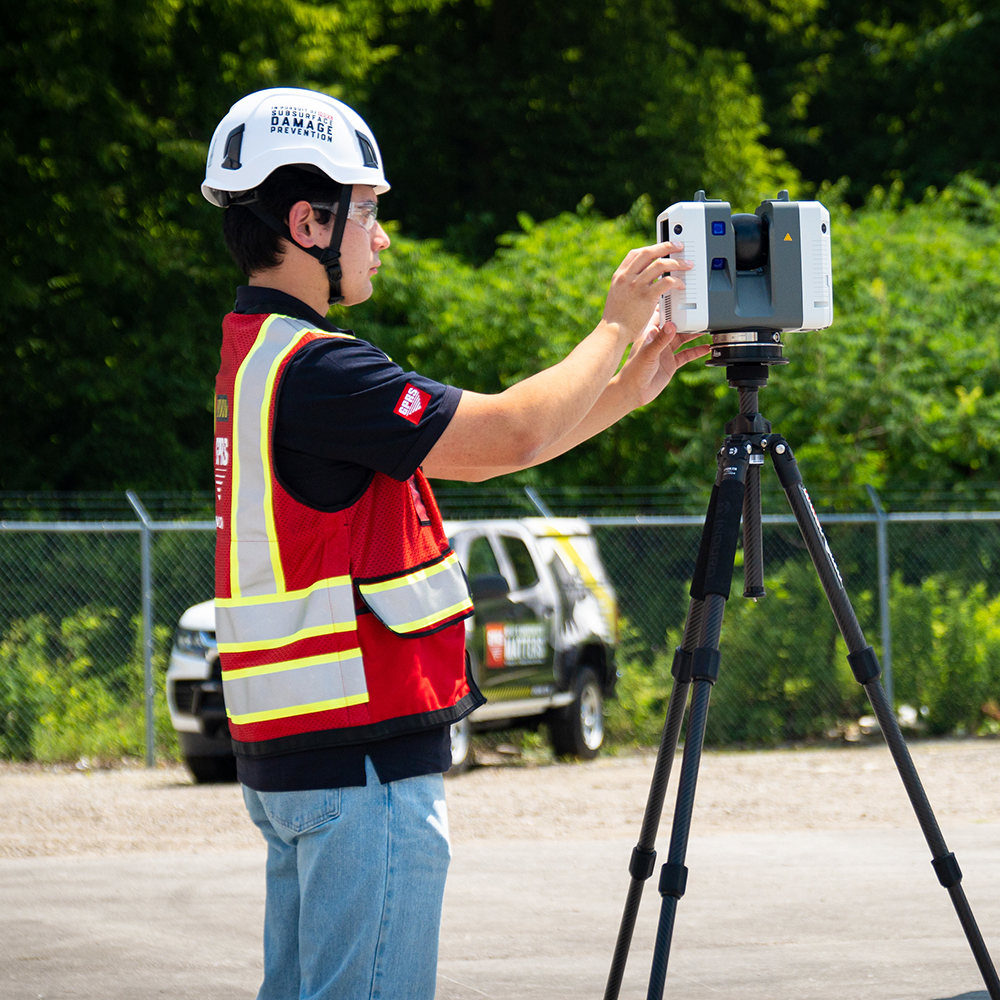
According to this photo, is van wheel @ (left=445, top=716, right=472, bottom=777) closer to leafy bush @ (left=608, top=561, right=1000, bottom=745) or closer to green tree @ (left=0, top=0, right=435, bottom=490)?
leafy bush @ (left=608, top=561, right=1000, bottom=745)

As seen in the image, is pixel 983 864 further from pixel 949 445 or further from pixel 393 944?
pixel 949 445

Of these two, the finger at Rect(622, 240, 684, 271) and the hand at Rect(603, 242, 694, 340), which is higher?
the finger at Rect(622, 240, 684, 271)

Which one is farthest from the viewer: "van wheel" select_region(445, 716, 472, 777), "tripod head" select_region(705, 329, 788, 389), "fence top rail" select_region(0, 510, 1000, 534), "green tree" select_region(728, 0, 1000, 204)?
"green tree" select_region(728, 0, 1000, 204)

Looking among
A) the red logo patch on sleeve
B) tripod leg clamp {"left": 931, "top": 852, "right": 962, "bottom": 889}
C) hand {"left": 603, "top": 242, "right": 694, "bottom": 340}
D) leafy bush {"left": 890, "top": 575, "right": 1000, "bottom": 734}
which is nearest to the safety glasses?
the red logo patch on sleeve

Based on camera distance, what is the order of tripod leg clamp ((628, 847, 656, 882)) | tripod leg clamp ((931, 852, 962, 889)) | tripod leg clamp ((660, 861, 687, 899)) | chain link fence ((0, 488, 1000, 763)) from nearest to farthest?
tripod leg clamp ((660, 861, 687, 899)) → tripod leg clamp ((931, 852, 962, 889)) → tripod leg clamp ((628, 847, 656, 882)) → chain link fence ((0, 488, 1000, 763))

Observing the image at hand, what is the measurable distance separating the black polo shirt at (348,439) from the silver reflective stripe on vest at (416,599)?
16 centimetres

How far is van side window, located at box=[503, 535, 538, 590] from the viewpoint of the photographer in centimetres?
1166

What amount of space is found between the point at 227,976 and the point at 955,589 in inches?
373

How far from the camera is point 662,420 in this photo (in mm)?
17047

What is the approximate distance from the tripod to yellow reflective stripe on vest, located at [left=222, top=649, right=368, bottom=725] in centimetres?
119

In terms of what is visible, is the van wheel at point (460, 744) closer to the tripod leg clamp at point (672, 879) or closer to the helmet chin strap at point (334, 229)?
the tripod leg clamp at point (672, 879)

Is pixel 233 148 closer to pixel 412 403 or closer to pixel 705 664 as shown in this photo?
pixel 412 403

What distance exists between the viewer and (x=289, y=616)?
8.14 feet

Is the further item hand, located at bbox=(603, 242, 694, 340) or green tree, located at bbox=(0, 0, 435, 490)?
green tree, located at bbox=(0, 0, 435, 490)
